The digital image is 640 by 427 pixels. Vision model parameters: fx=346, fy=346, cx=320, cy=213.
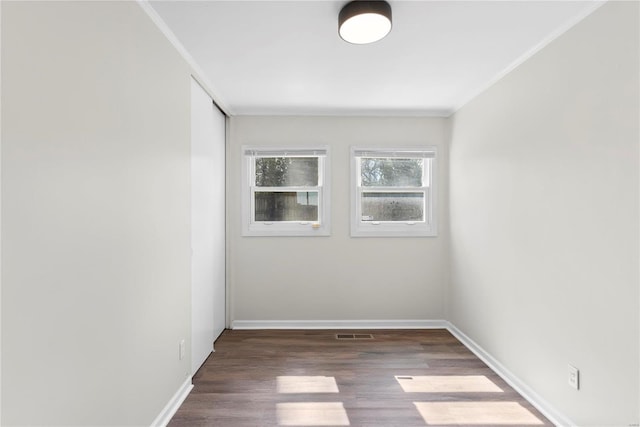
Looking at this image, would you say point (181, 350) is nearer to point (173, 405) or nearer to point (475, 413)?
point (173, 405)

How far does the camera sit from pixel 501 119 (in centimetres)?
285

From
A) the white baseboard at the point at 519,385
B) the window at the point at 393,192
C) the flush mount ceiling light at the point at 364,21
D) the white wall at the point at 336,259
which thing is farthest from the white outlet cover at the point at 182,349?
the white baseboard at the point at 519,385

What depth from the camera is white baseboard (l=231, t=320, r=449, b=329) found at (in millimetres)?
3998

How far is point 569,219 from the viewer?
2.08m

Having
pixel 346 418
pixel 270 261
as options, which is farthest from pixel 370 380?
pixel 270 261

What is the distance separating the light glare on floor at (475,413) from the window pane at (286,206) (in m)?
2.28

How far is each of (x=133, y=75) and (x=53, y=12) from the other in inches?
22.0

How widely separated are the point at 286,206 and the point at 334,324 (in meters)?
1.48

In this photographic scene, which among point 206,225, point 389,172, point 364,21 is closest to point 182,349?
point 206,225

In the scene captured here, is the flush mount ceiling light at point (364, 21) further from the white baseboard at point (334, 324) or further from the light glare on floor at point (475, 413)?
the white baseboard at point (334, 324)

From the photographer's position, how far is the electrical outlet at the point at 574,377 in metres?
2.03

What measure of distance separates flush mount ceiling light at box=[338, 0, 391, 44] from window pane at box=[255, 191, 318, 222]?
7.09 feet

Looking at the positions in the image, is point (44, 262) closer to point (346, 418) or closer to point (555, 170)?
point (346, 418)

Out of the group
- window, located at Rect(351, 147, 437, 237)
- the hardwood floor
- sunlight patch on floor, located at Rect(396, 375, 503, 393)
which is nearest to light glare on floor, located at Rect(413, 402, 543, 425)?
the hardwood floor
